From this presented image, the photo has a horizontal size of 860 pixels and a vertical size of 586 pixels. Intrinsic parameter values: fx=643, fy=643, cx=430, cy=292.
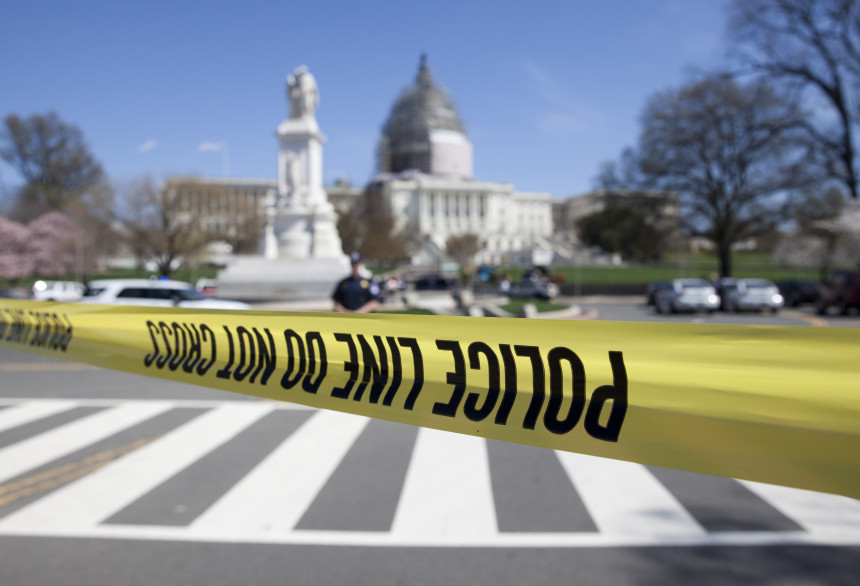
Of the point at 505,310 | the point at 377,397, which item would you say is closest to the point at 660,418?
the point at 377,397

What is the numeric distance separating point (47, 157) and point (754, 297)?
60.1 m

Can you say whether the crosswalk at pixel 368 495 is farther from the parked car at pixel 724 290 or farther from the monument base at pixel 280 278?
the parked car at pixel 724 290

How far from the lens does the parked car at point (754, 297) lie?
87.0ft

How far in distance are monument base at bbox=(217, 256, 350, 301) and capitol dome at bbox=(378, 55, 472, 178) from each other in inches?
4032

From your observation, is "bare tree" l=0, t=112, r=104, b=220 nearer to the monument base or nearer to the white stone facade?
the monument base

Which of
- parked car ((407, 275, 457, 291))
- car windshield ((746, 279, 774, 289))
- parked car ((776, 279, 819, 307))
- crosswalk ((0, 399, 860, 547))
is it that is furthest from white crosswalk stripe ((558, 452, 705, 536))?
parked car ((776, 279, 819, 307))

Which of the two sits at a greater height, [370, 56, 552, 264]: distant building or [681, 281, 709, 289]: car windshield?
[370, 56, 552, 264]: distant building

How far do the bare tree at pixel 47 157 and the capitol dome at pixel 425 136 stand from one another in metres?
75.3

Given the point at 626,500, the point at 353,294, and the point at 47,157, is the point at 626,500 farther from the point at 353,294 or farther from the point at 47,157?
the point at 47,157

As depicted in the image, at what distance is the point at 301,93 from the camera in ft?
96.2

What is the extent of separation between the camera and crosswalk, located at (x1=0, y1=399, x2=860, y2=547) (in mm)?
4527

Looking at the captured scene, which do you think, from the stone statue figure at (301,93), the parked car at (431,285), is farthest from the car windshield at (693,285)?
the stone statue figure at (301,93)

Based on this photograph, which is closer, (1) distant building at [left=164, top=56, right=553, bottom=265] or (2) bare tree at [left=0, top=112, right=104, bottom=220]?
(2) bare tree at [left=0, top=112, right=104, bottom=220]

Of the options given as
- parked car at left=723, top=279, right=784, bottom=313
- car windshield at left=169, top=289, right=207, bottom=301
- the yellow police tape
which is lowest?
parked car at left=723, top=279, right=784, bottom=313
